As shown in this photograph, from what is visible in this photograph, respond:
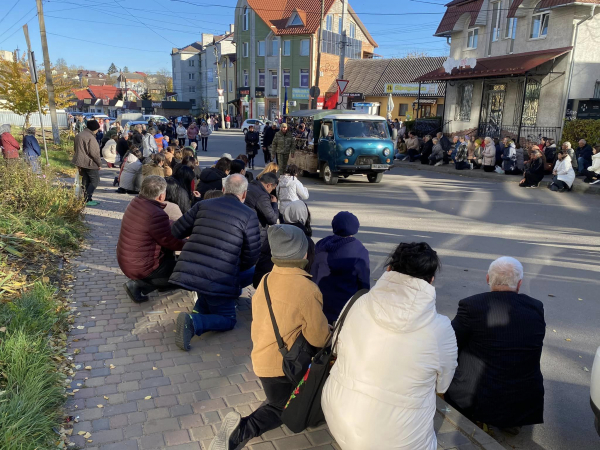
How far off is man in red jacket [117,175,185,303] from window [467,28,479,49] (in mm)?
22217

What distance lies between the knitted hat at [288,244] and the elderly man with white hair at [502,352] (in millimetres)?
1286

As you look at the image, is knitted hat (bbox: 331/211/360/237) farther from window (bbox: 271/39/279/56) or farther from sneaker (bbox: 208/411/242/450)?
window (bbox: 271/39/279/56)

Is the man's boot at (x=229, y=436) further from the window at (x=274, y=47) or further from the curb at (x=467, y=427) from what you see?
the window at (x=274, y=47)

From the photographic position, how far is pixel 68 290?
571 centimetres

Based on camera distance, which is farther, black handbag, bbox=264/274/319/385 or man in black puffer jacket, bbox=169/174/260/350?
man in black puffer jacket, bbox=169/174/260/350

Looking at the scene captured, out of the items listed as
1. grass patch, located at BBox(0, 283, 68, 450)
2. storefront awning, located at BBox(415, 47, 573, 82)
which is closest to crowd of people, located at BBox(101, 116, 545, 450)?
grass patch, located at BBox(0, 283, 68, 450)

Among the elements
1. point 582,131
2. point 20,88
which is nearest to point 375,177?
point 582,131

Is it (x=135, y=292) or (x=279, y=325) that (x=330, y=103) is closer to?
(x=135, y=292)

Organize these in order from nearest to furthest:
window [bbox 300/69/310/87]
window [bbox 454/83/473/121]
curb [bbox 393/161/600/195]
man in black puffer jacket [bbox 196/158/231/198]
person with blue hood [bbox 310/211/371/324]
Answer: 1. person with blue hood [bbox 310/211/371/324]
2. man in black puffer jacket [bbox 196/158/231/198]
3. curb [bbox 393/161/600/195]
4. window [bbox 454/83/473/121]
5. window [bbox 300/69/310/87]

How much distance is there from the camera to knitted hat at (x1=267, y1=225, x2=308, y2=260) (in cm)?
300

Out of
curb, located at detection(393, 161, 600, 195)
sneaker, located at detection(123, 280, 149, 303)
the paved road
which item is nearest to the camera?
the paved road

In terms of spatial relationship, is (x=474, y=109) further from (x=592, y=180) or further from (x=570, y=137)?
(x=592, y=180)

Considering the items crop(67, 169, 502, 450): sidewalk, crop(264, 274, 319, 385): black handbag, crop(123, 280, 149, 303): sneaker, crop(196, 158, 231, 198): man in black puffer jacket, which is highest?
crop(196, 158, 231, 198): man in black puffer jacket

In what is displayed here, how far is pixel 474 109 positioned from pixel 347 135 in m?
11.2
